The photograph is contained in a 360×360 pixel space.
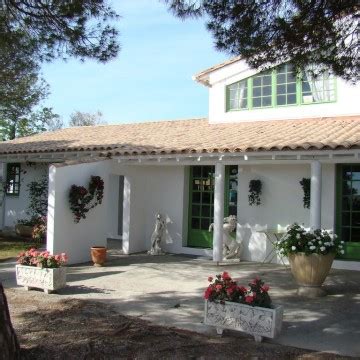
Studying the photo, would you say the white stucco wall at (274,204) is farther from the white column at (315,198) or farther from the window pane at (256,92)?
the window pane at (256,92)

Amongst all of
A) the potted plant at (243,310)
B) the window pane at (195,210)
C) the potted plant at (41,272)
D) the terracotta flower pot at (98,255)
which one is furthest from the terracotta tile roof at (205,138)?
the potted plant at (243,310)

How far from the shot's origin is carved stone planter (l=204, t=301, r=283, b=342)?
549cm

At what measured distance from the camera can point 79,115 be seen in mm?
50281

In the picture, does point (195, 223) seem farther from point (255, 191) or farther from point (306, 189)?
point (306, 189)

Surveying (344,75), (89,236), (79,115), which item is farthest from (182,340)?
(79,115)

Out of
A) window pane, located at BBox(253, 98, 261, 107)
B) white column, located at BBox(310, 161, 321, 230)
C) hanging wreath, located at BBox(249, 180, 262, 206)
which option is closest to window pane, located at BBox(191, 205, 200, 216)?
hanging wreath, located at BBox(249, 180, 262, 206)

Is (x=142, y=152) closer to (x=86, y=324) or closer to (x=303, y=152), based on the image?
(x=303, y=152)

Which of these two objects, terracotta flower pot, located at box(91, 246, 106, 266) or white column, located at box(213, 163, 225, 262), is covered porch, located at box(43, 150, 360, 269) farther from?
terracotta flower pot, located at box(91, 246, 106, 266)

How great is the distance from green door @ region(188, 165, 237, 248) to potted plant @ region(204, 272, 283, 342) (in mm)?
6655

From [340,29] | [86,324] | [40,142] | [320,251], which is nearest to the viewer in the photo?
[86,324]

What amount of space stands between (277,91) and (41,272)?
27.2 ft

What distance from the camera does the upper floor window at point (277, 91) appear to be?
12.5 m

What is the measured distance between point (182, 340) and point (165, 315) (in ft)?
3.99

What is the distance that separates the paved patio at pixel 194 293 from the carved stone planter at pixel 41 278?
0.22m
